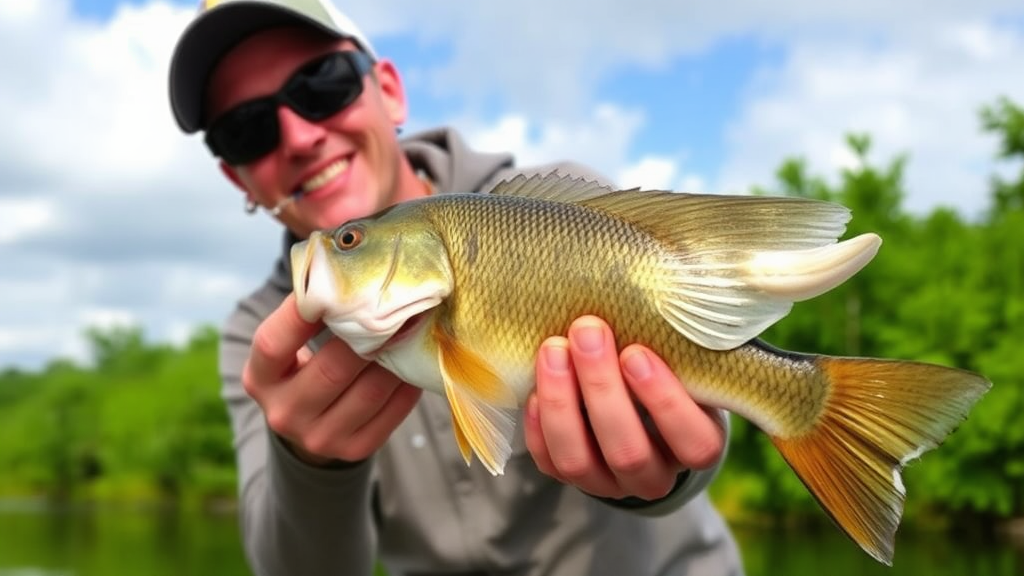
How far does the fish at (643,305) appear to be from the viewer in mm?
1702

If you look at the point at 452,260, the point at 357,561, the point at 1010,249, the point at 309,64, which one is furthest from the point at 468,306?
the point at 1010,249

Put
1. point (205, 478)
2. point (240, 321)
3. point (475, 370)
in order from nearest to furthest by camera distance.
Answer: point (475, 370), point (240, 321), point (205, 478)

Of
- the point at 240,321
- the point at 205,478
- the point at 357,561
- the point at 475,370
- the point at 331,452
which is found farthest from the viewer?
the point at 205,478

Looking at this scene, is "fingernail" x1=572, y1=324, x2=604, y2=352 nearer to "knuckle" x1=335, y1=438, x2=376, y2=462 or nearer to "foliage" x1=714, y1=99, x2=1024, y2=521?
"knuckle" x1=335, y1=438, x2=376, y2=462

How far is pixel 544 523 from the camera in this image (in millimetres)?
2928

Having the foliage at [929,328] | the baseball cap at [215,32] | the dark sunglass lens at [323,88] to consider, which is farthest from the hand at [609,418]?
the foliage at [929,328]

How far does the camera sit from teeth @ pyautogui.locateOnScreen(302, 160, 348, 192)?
3035 mm

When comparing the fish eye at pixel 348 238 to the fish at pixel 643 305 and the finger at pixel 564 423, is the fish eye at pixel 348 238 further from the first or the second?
the finger at pixel 564 423

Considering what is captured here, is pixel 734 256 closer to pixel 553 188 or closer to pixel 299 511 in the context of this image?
pixel 553 188

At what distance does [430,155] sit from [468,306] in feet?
5.71

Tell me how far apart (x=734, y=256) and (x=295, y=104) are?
165cm

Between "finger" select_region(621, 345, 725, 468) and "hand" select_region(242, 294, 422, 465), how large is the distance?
1.72 feet

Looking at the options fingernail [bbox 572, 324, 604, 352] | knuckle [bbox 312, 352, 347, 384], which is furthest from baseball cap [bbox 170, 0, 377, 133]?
fingernail [bbox 572, 324, 604, 352]

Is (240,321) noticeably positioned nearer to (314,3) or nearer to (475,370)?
(314,3)
